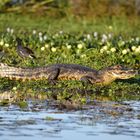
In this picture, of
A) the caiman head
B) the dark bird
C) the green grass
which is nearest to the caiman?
the caiman head

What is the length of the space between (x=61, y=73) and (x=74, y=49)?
281cm

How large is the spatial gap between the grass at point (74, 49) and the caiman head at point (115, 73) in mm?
122

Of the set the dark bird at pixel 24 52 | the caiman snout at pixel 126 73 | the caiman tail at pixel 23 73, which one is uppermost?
the dark bird at pixel 24 52

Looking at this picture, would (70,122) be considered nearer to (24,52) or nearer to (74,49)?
(24,52)

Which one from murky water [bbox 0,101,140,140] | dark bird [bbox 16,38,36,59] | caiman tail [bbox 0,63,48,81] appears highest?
dark bird [bbox 16,38,36,59]

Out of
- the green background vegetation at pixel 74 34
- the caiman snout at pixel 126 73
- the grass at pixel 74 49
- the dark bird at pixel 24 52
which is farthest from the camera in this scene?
the dark bird at pixel 24 52

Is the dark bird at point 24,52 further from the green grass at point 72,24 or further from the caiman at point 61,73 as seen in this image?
the green grass at point 72,24

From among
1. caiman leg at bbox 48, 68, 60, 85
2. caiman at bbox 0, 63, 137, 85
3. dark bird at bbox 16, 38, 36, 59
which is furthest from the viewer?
dark bird at bbox 16, 38, 36, 59

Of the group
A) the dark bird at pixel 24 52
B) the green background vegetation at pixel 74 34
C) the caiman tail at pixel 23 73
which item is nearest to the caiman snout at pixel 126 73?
the green background vegetation at pixel 74 34

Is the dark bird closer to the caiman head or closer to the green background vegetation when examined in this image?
the green background vegetation

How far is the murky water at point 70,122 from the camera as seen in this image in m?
8.97

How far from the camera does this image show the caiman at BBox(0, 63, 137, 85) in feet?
43.3

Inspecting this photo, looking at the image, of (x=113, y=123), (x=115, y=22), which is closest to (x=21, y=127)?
(x=113, y=123)

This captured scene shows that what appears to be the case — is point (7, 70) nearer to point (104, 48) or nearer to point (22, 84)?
point (22, 84)
